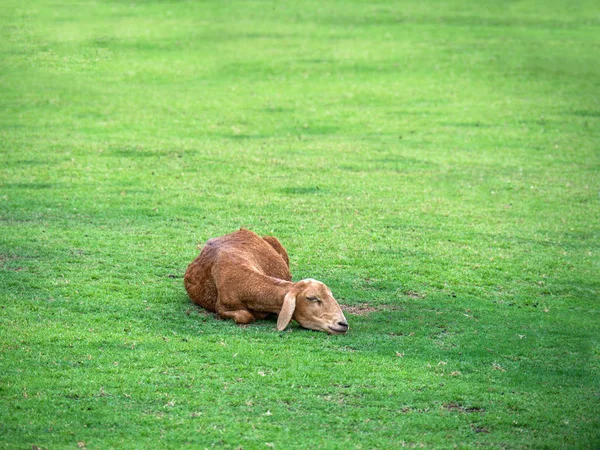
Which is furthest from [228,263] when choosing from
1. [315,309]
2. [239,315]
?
[315,309]

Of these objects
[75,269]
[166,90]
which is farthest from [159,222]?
[166,90]

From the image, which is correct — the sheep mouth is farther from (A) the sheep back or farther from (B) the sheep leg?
(A) the sheep back

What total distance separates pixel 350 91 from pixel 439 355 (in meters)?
18.7

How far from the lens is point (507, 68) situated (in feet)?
100

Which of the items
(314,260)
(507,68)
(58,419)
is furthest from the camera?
(507,68)

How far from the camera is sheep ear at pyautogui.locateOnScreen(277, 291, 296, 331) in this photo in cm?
1030

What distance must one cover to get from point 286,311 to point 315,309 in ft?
1.14

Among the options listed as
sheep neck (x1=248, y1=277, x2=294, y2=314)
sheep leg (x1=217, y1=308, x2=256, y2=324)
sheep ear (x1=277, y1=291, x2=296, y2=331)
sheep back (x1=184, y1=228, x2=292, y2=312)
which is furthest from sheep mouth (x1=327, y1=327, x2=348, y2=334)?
sheep back (x1=184, y1=228, x2=292, y2=312)

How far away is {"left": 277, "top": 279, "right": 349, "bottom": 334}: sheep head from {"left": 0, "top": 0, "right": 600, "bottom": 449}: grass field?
0.15m

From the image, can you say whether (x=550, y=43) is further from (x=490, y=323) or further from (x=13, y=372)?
(x=13, y=372)

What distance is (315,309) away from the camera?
10.4 metres

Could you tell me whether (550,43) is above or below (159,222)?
above

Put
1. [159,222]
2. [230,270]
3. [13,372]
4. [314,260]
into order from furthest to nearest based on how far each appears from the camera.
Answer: [159,222], [314,260], [230,270], [13,372]

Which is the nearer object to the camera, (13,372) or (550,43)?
(13,372)
